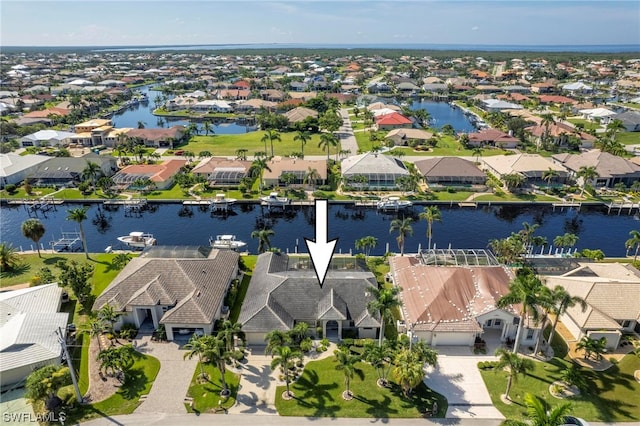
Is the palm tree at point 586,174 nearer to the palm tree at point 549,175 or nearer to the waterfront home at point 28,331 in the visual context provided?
the palm tree at point 549,175

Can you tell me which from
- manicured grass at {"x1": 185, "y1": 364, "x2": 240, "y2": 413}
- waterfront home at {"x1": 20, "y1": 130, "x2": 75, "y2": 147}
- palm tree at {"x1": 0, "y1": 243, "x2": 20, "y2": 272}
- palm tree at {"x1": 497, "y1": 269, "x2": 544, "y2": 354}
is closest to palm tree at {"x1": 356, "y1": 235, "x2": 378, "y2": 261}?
palm tree at {"x1": 497, "y1": 269, "x2": 544, "y2": 354}

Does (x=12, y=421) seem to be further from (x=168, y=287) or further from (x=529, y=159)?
(x=529, y=159)

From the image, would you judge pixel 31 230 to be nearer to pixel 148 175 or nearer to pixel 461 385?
pixel 148 175

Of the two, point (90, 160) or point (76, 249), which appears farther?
point (90, 160)

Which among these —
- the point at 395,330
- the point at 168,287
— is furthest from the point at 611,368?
the point at 168,287

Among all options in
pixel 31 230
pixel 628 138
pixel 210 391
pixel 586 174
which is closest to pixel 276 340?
pixel 210 391

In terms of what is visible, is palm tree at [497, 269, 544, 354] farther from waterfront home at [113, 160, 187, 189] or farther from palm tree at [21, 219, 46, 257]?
waterfront home at [113, 160, 187, 189]
